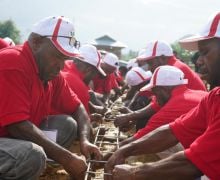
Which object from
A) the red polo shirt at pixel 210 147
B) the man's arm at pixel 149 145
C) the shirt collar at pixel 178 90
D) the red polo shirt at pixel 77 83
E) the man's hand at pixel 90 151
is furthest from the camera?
the red polo shirt at pixel 77 83

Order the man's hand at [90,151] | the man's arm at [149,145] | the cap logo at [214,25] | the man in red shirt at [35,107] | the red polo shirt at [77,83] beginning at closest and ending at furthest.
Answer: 1. the cap logo at [214,25]
2. the man in red shirt at [35,107]
3. the man's arm at [149,145]
4. the man's hand at [90,151]
5. the red polo shirt at [77,83]

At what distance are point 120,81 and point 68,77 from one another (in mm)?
9099

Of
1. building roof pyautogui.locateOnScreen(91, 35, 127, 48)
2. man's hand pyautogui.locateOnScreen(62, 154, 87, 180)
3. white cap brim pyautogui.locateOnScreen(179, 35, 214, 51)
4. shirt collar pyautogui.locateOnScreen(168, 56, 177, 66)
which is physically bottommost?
building roof pyautogui.locateOnScreen(91, 35, 127, 48)

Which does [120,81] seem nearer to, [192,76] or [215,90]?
[192,76]

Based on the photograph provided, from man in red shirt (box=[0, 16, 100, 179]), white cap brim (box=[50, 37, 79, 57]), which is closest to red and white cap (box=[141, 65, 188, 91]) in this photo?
man in red shirt (box=[0, 16, 100, 179])

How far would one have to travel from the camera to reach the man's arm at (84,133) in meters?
3.45

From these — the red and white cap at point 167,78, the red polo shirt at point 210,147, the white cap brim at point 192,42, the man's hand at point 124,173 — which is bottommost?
the man's hand at point 124,173

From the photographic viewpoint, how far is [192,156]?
236 centimetres

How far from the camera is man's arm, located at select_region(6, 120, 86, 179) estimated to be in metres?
2.91

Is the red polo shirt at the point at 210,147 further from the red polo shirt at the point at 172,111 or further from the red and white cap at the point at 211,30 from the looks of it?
the red polo shirt at the point at 172,111

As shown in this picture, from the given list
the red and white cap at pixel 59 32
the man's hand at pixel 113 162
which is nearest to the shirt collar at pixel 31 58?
the red and white cap at pixel 59 32

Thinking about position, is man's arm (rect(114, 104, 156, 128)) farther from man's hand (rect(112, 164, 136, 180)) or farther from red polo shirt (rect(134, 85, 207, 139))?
man's hand (rect(112, 164, 136, 180))

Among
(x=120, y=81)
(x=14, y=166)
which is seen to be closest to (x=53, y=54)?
(x=14, y=166)

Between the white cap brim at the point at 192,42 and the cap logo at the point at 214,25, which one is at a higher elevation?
the cap logo at the point at 214,25
